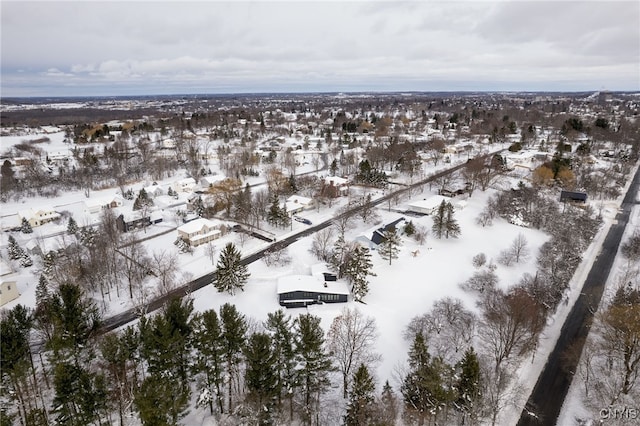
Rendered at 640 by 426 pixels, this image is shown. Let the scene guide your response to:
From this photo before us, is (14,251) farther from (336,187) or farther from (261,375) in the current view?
(336,187)

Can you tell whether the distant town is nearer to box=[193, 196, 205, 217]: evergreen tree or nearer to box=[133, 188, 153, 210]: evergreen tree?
box=[193, 196, 205, 217]: evergreen tree

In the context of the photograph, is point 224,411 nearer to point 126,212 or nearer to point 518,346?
point 518,346

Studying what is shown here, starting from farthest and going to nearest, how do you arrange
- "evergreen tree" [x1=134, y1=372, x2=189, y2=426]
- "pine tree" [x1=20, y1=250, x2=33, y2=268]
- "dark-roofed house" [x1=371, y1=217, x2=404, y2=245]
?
"dark-roofed house" [x1=371, y1=217, x2=404, y2=245], "pine tree" [x1=20, y1=250, x2=33, y2=268], "evergreen tree" [x1=134, y1=372, x2=189, y2=426]

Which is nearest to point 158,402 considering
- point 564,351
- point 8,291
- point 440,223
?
point 564,351

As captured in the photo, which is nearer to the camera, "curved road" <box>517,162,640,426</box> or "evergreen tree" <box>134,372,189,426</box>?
"evergreen tree" <box>134,372,189,426</box>

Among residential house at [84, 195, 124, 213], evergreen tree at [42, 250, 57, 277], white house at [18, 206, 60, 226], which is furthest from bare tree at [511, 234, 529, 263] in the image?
white house at [18, 206, 60, 226]

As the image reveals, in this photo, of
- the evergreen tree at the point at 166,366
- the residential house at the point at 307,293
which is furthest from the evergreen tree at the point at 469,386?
the evergreen tree at the point at 166,366
